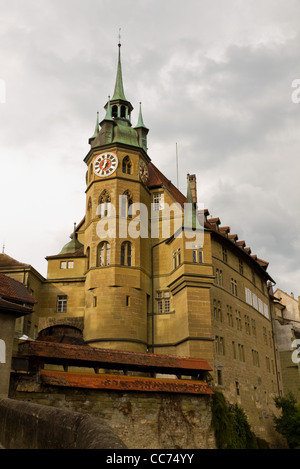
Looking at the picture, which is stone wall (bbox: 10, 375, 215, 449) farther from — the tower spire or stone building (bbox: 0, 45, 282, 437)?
the tower spire

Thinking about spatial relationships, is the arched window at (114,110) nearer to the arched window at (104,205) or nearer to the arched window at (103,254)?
the arched window at (104,205)

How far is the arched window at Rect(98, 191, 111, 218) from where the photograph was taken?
36.6 metres

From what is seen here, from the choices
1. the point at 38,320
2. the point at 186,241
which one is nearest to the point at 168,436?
the point at 186,241

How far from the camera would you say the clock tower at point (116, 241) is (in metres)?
33.4

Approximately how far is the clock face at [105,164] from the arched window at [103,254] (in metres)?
5.70

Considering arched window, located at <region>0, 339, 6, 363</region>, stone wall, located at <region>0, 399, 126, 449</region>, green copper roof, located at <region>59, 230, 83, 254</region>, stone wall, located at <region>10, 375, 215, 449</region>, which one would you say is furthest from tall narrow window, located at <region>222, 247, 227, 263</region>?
stone wall, located at <region>0, 399, 126, 449</region>

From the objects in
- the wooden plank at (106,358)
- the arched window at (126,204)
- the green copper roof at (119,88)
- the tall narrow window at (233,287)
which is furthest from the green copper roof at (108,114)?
the wooden plank at (106,358)

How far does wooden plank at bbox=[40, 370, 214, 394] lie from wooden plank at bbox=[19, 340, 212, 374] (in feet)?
3.02

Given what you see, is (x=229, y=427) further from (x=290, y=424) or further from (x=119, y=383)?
(x=290, y=424)

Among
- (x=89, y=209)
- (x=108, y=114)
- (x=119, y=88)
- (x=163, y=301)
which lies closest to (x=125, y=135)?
(x=108, y=114)

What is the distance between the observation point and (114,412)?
20922mm

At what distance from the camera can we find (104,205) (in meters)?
36.8

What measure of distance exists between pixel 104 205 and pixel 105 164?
3.57 meters

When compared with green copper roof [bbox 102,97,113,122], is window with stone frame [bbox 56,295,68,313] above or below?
below
